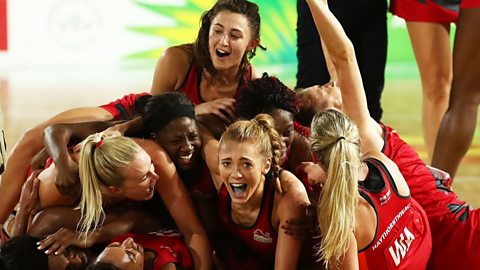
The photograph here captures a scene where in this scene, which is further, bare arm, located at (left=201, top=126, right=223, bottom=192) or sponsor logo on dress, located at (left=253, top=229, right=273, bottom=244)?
bare arm, located at (left=201, top=126, right=223, bottom=192)

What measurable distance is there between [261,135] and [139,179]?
0.53 metres

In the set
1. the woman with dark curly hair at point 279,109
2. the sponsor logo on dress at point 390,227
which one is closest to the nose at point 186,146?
the woman with dark curly hair at point 279,109

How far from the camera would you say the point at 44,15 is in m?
9.65

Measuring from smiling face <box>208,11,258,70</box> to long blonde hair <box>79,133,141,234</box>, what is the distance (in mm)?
808

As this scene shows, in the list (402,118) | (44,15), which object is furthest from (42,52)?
(402,118)

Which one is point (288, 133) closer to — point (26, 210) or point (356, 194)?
point (356, 194)

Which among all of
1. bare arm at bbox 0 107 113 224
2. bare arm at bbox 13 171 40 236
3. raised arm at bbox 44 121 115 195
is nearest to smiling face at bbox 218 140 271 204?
raised arm at bbox 44 121 115 195

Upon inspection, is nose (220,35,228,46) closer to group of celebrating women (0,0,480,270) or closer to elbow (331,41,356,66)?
group of celebrating women (0,0,480,270)

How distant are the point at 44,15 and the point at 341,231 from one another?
6.96 metres

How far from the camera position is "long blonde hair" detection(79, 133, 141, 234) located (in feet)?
12.0

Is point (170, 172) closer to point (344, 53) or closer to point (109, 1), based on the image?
point (344, 53)

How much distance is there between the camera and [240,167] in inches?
140

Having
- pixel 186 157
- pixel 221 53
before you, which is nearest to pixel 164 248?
pixel 186 157

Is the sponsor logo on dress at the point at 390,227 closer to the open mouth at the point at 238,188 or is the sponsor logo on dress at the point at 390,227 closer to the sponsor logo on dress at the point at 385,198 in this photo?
the sponsor logo on dress at the point at 385,198
